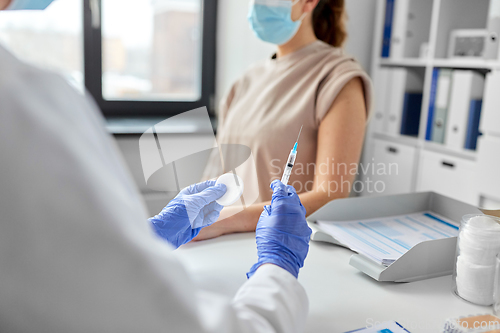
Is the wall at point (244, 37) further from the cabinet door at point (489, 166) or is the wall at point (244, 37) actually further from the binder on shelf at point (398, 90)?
the cabinet door at point (489, 166)

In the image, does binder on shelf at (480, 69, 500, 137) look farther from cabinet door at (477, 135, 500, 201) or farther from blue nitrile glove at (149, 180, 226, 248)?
blue nitrile glove at (149, 180, 226, 248)

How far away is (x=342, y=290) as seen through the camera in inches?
27.9

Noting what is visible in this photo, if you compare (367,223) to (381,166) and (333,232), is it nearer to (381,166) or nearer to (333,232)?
(333,232)

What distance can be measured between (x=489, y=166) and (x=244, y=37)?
144cm

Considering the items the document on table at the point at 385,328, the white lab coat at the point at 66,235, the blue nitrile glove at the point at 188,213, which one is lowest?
the document on table at the point at 385,328

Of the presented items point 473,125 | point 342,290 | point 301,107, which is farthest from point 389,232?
point 473,125

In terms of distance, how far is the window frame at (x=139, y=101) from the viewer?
237 cm

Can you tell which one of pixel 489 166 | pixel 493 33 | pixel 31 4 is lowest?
pixel 489 166

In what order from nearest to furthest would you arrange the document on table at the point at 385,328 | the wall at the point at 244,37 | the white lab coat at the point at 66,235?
the white lab coat at the point at 66,235
the document on table at the point at 385,328
the wall at the point at 244,37

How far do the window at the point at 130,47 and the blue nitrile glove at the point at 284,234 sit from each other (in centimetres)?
190

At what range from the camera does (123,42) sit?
8.05 ft

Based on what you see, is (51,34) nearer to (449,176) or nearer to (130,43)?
(130,43)

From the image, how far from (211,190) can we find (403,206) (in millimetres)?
460

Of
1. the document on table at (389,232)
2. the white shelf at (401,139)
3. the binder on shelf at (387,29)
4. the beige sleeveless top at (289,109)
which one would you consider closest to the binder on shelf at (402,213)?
the document on table at (389,232)
